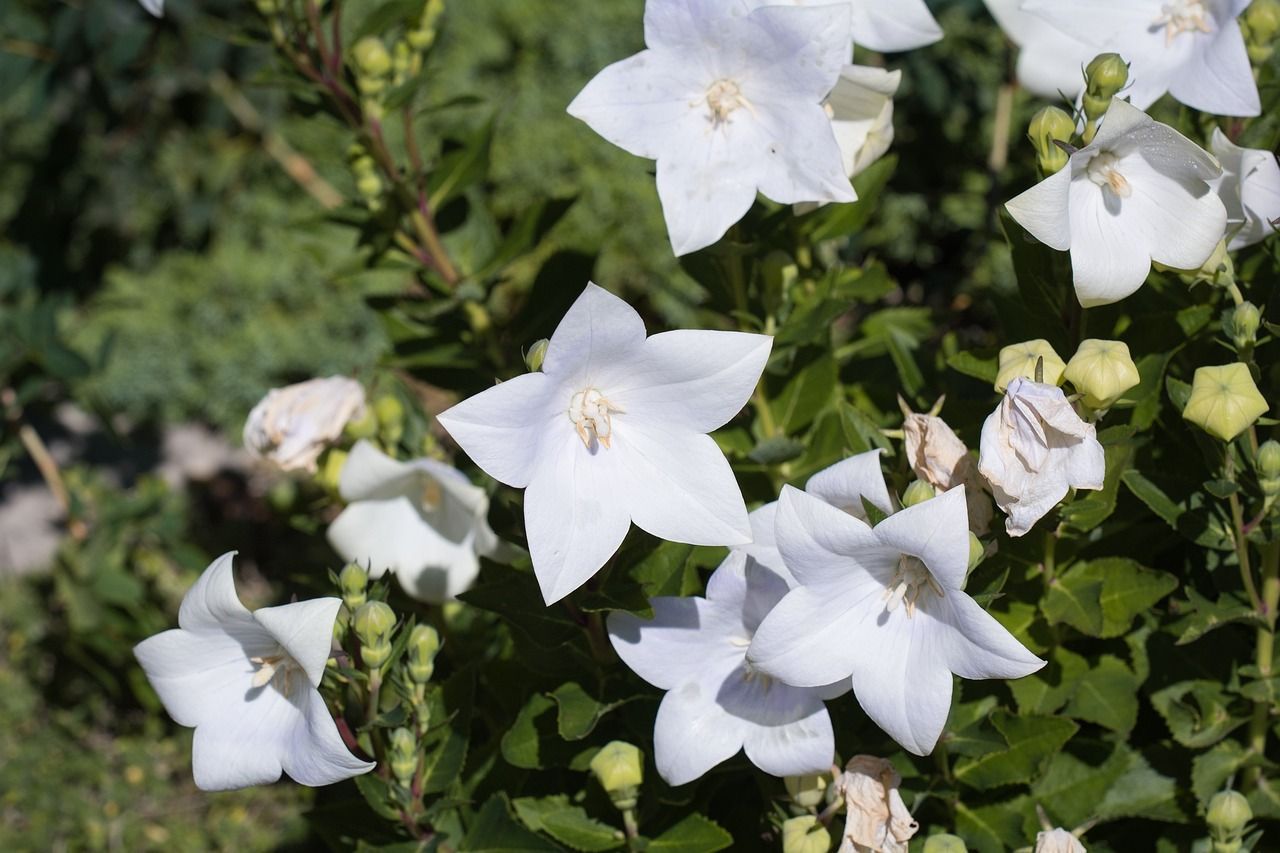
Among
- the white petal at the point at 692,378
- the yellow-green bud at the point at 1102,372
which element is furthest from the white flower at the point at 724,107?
the yellow-green bud at the point at 1102,372

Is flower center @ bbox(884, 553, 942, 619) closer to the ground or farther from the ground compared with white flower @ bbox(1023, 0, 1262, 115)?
closer to the ground

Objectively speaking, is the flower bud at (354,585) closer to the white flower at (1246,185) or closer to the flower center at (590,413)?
the flower center at (590,413)

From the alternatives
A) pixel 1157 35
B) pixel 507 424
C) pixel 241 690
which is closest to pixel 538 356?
pixel 507 424

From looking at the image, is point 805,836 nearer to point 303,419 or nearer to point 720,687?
point 720,687

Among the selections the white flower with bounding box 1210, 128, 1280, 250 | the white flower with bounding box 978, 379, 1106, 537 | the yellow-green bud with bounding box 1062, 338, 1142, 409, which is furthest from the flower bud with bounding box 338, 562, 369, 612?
the white flower with bounding box 1210, 128, 1280, 250

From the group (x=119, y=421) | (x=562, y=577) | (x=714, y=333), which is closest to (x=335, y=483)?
(x=562, y=577)

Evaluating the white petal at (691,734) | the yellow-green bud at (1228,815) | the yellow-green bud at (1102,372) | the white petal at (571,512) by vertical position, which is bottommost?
the yellow-green bud at (1228,815)

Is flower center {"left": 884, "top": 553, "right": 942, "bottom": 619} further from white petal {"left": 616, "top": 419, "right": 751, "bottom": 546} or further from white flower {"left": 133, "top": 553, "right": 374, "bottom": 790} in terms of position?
white flower {"left": 133, "top": 553, "right": 374, "bottom": 790}
